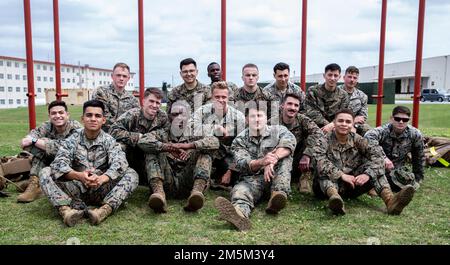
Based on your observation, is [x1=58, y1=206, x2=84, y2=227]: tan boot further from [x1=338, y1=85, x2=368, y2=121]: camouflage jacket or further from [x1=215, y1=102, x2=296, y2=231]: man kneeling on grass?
[x1=338, y1=85, x2=368, y2=121]: camouflage jacket

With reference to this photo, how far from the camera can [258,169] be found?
4.90 m

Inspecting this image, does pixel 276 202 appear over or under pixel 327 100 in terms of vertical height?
under

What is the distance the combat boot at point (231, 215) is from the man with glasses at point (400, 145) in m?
2.62

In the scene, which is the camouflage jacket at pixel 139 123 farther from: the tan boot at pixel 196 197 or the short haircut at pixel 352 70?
the short haircut at pixel 352 70

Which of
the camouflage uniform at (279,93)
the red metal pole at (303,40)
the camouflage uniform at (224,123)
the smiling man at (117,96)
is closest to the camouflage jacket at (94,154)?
the camouflage uniform at (224,123)

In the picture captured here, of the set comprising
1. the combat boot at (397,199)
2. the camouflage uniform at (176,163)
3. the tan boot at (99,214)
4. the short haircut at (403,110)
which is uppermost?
the short haircut at (403,110)

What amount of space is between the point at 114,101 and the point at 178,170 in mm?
2073

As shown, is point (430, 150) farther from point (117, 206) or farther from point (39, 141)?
point (39, 141)

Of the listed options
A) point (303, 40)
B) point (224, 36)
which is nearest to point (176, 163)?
point (224, 36)

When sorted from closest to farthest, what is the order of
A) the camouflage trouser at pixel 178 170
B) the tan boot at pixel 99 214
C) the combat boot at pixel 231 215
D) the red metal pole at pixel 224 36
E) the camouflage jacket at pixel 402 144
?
the combat boot at pixel 231 215, the tan boot at pixel 99 214, the camouflage trouser at pixel 178 170, the camouflage jacket at pixel 402 144, the red metal pole at pixel 224 36

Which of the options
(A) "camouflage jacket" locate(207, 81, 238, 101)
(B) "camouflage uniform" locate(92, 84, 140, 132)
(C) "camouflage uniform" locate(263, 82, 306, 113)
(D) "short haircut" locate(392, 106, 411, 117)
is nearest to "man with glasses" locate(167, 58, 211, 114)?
(A) "camouflage jacket" locate(207, 81, 238, 101)

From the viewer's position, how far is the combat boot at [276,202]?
448 centimetres

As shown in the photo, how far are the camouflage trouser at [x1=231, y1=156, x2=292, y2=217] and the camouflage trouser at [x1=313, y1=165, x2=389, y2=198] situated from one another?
465 millimetres

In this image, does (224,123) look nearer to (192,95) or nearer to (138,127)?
(192,95)
